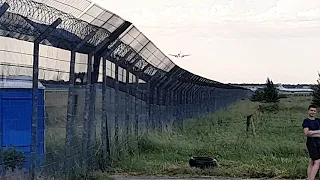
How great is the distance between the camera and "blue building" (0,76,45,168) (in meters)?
8.24

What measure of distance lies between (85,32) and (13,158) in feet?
10.3

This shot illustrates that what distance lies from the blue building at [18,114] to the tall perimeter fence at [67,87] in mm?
12

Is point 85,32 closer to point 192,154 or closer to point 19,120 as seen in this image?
point 19,120

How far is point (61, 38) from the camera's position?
9.60m

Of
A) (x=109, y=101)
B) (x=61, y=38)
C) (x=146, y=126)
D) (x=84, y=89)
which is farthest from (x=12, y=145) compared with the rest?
(x=146, y=126)

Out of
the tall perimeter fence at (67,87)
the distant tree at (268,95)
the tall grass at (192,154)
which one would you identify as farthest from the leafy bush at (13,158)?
the distant tree at (268,95)

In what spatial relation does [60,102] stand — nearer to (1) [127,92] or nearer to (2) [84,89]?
(2) [84,89]

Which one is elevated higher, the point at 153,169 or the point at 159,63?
the point at 159,63

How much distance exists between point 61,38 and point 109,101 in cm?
396

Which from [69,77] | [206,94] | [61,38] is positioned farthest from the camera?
[206,94]

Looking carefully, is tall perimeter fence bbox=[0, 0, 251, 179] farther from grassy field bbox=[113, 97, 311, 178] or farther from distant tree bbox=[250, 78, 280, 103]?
distant tree bbox=[250, 78, 280, 103]

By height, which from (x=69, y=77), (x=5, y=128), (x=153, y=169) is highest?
(x=69, y=77)

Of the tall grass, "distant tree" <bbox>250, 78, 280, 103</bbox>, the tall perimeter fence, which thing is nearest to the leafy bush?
the tall perimeter fence

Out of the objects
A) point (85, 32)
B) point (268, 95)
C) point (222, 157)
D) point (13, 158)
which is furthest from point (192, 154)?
point (268, 95)
